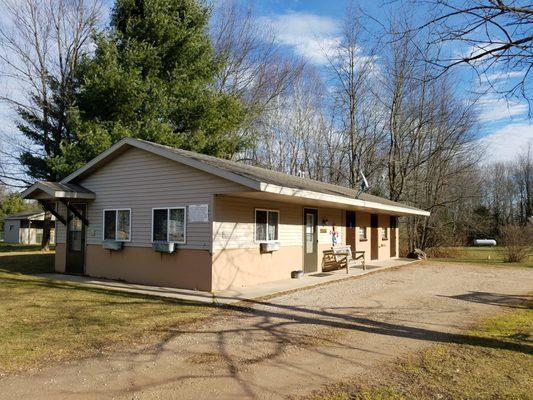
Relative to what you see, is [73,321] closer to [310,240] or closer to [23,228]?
[310,240]

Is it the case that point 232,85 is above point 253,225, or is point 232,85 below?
above

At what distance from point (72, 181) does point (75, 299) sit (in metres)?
5.85

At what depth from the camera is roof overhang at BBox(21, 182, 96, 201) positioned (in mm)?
12766

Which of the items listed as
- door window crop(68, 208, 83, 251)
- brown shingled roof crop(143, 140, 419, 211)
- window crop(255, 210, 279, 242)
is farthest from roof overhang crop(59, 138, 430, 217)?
door window crop(68, 208, 83, 251)

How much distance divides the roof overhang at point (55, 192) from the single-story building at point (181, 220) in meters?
0.03

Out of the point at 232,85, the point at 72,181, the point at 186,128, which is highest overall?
the point at 232,85

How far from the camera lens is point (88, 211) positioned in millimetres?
13984

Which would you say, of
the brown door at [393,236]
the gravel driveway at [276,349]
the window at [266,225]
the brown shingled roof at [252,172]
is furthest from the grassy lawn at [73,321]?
the brown door at [393,236]

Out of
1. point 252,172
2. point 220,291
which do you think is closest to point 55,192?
point 252,172

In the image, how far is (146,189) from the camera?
12352mm

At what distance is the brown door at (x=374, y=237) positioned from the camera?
67.9 ft

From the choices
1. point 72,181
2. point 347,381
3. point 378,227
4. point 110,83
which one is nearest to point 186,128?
point 110,83

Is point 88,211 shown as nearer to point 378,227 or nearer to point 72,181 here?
point 72,181

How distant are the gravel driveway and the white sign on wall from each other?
8.87 feet
